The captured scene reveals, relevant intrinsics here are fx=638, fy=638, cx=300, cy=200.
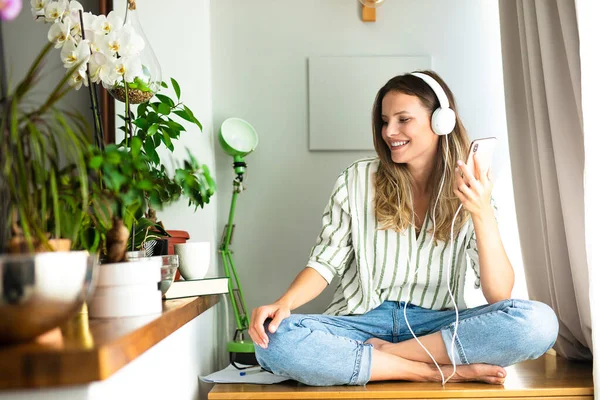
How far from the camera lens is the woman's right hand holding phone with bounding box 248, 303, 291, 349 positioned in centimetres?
160

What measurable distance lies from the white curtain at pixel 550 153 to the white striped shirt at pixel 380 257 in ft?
0.82

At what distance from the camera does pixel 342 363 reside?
5.44ft

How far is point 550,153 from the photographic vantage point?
1.92m

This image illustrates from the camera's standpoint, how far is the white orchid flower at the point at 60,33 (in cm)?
125

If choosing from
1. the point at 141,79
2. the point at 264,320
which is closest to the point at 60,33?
the point at 141,79

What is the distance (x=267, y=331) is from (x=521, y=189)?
1.00 metres

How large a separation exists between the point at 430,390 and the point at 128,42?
1.09 metres

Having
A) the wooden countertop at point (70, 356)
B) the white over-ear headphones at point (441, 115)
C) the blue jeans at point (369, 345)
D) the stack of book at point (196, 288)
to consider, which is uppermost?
the white over-ear headphones at point (441, 115)

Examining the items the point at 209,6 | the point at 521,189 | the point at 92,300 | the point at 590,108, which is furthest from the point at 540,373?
the point at 209,6

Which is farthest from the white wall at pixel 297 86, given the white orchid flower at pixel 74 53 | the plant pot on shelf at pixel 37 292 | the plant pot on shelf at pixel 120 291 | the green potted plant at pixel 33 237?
the plant pot on shelf at pixel 37 292

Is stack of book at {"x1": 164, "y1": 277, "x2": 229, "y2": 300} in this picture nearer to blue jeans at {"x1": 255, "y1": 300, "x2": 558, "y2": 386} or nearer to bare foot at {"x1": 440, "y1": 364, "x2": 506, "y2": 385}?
blue jeans at {"x1": 255, "y1": 300, "x2": 558, "y2": 386}

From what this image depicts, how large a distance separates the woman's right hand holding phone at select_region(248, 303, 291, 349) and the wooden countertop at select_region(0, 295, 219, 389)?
68 cm

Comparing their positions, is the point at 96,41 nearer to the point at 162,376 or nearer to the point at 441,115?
the point at 162,376

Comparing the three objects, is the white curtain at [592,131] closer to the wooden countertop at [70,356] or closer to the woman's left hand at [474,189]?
the woman's left hand at [474,189]
